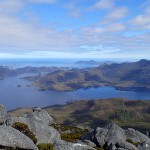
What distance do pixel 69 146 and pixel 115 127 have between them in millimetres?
20341

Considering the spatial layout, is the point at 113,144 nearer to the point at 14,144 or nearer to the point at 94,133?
the point at 94,133

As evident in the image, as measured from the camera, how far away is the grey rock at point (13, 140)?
2844 centimetres

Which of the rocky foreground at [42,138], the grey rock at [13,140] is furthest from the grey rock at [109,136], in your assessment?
the grey rock at [13,140]

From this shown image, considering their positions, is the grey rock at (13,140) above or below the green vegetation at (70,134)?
above

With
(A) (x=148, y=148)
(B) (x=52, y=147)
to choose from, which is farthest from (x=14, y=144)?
(A) (x=148, y=148)

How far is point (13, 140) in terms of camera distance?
29219 millimetres

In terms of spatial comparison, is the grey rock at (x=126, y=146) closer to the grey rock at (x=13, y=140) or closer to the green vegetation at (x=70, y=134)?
the green vegetation at (x=70, y=134)

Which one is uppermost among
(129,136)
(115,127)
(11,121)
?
(11,121)

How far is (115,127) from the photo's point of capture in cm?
5212

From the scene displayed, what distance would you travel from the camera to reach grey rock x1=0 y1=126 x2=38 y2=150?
2844cm

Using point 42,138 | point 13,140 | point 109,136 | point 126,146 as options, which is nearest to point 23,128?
point 42,138

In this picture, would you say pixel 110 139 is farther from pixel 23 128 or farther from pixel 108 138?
pixel 23 128

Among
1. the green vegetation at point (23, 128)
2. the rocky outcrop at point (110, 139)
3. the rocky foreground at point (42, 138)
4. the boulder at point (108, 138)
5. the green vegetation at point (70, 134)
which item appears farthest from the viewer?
the green vegetation at point (70, 134)

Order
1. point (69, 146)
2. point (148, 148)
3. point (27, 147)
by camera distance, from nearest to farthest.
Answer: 1. point (27, 147)
2. point (69, 146)
3. point (148, 148)
